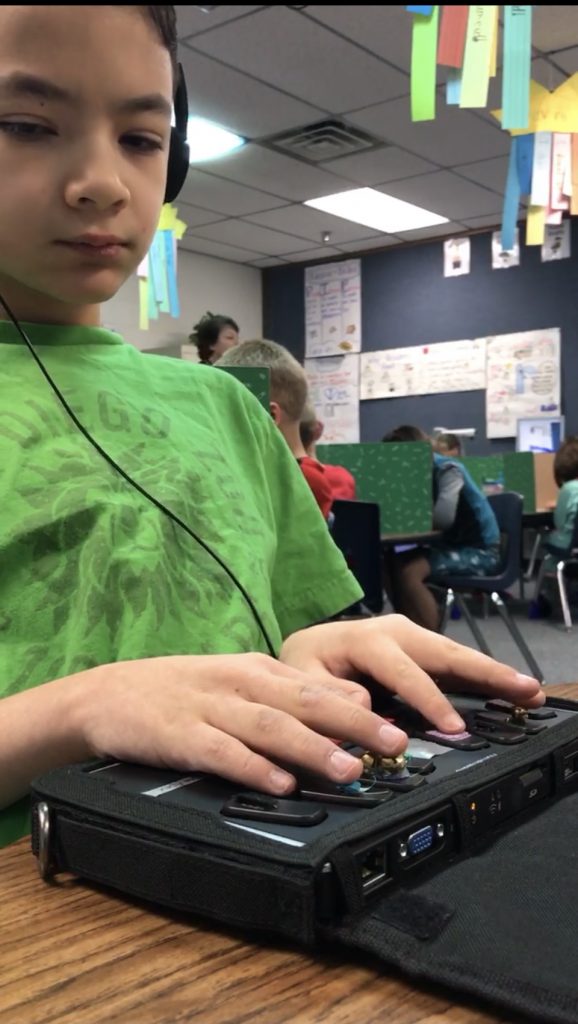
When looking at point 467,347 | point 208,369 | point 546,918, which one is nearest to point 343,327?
point 467,347

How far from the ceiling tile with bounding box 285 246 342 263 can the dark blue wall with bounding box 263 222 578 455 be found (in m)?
0.11

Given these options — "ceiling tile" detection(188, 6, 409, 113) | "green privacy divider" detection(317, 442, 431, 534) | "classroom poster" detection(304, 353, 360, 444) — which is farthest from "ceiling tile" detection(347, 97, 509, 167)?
"classroom poster" detection(304, 353, 360, 444)

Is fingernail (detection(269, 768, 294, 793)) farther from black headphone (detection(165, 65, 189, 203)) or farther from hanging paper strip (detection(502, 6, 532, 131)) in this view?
hanging paper strip (detection(502, 6, 532, 131))

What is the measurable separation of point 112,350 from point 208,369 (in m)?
0.09

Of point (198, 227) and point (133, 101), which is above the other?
point (198, 227)

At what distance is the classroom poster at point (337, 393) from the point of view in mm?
6781

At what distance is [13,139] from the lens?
0.49m

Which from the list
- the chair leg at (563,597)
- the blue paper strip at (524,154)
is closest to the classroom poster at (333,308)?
the chair leg at (563,597)

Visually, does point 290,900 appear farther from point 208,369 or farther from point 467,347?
point 467,347

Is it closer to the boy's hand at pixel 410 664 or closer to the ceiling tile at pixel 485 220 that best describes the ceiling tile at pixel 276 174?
the ceiling tile at pixel 485 220

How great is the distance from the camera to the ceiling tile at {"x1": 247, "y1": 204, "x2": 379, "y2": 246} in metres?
5.63

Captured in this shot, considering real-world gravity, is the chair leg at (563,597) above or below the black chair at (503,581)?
below

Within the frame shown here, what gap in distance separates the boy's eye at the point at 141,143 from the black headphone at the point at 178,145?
0.37 feet

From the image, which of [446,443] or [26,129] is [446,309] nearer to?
[446,443]
